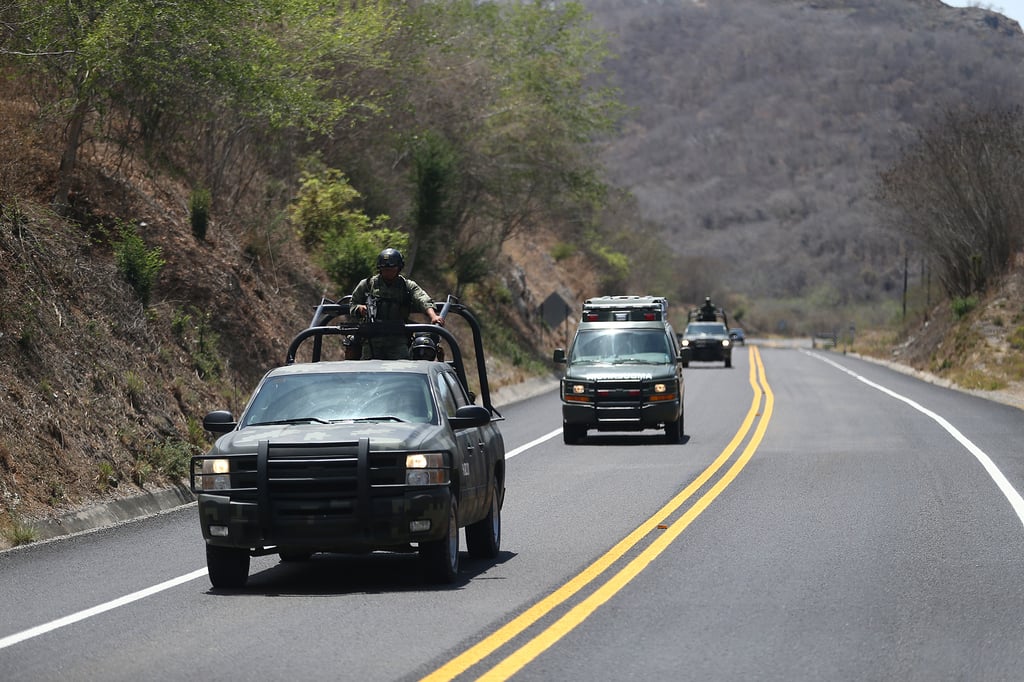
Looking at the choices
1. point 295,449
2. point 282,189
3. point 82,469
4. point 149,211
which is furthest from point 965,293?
point 295,449

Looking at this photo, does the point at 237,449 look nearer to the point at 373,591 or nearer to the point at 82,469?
the point at 373,591

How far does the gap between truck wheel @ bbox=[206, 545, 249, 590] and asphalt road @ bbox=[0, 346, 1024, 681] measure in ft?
0.38

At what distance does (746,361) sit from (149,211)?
45239 mm

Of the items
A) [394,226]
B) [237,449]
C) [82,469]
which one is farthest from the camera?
[394,226]

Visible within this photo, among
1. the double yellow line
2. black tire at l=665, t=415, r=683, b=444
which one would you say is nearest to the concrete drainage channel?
the double yellow line

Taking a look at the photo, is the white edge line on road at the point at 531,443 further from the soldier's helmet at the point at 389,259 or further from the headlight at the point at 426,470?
the headlight at the point at 426,470

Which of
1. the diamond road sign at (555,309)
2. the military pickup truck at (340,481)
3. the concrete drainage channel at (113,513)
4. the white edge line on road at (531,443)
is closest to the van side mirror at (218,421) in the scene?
the military pickup truck at (340,481)

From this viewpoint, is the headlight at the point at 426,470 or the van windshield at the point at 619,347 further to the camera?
the van windshield at the point at 619,347

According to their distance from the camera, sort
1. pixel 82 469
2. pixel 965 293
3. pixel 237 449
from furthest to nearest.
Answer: pixel 965 293 → pixel 82 469 → pixel 237 449

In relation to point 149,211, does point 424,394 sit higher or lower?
lower

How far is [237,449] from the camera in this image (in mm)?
10453

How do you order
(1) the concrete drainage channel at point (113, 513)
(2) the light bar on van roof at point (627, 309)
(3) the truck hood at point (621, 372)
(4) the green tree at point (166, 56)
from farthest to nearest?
(2) the light bar on van roof at point (627, 309), (3) the truck hood at point (621, 372), (4) the green tree at point (166, 56), (1) the concrete drainage channel at point (113, 513)

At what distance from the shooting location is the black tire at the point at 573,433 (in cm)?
2464

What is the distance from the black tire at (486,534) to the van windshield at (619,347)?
13.4m
